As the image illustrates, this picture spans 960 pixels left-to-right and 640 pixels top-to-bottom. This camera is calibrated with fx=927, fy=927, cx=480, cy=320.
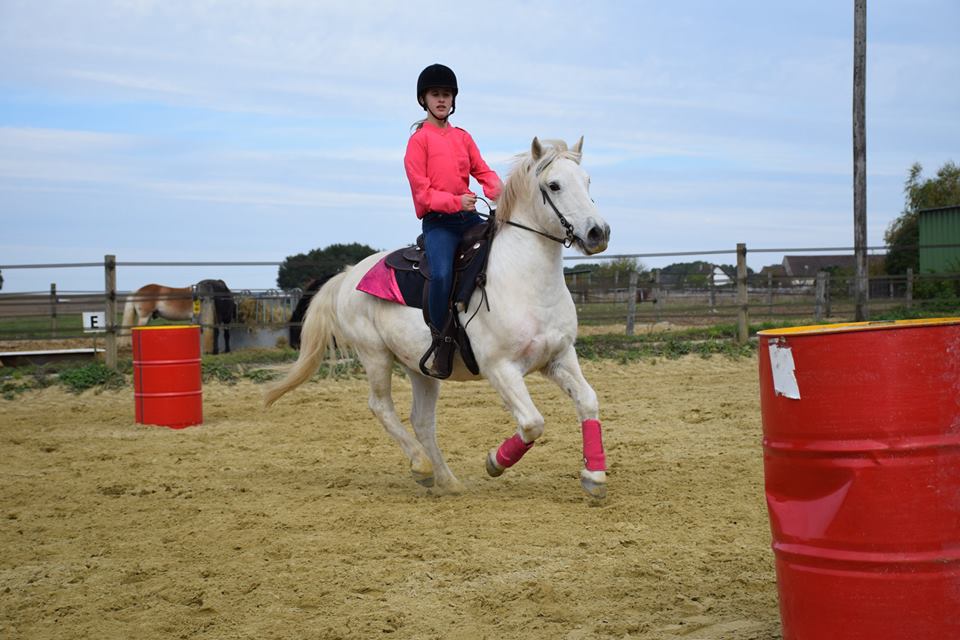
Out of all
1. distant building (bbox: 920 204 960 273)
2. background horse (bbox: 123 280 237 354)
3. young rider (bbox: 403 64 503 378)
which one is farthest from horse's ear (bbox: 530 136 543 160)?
distant building (bbox: 920 204 960 273)

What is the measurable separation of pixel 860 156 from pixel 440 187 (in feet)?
45.1

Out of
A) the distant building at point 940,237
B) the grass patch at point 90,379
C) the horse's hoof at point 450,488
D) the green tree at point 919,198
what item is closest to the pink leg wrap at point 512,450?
the horse's hoof at point 450,488

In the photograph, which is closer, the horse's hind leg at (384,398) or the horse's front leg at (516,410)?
the horse's front leg at (516,410)

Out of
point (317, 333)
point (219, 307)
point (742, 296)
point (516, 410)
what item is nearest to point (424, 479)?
point (516, 410)

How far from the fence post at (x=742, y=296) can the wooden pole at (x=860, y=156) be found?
2188 mm

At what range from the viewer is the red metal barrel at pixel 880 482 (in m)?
2.44

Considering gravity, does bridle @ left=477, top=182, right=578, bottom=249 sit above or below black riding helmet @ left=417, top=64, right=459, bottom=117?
below

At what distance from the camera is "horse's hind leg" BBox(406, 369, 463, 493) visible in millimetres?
5816

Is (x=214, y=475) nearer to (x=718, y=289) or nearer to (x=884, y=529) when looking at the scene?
(x=884, y=529)

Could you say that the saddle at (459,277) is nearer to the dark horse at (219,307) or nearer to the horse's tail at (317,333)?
the horse's tail at (317,333)

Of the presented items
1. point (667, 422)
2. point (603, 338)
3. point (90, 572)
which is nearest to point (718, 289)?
point (603, 338)

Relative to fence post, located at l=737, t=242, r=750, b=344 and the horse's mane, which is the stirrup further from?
fence post, located at l=737, t=242, r=750, b=344

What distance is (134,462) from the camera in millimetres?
7000

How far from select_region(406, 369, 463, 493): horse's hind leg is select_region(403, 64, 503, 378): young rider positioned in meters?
0.49
